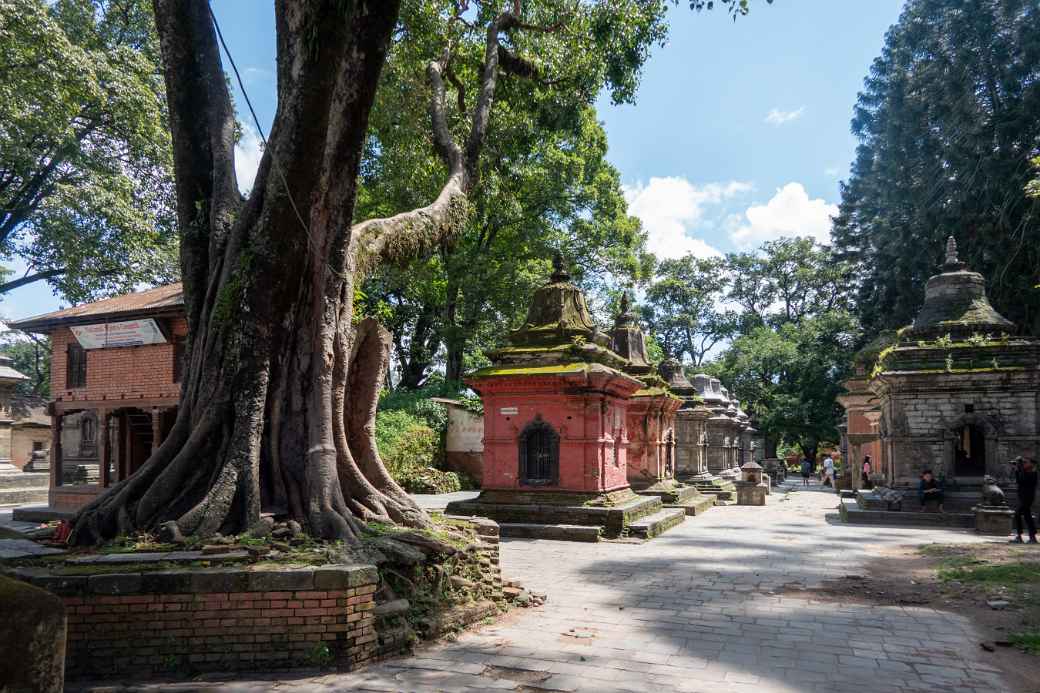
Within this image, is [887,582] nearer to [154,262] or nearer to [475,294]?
[475,294]

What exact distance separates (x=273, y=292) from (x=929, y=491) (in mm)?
15462

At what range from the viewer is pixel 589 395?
14438 mm

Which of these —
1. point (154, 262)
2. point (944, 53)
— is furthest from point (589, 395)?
point (944, 53)

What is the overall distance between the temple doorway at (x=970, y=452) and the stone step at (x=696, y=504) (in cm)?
637

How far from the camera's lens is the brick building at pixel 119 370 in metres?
16.6

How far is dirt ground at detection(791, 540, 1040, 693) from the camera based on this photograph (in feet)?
20.7

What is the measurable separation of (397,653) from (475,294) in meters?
21.9

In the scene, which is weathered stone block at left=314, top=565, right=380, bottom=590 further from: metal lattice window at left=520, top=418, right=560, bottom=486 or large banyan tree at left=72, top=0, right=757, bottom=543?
metal lattice window at left=520, top=418, right=560, bottom=486

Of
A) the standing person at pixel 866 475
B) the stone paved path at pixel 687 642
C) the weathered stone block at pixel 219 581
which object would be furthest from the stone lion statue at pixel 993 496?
the weathered stone block at pixel 219 581

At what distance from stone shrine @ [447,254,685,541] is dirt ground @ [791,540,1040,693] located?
4756 mm

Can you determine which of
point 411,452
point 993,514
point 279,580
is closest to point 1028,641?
point 279,580

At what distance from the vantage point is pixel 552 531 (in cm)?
1380

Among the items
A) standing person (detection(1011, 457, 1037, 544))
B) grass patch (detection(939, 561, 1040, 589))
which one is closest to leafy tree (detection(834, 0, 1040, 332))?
standing person (detection(1011, 457, 1037, 544))

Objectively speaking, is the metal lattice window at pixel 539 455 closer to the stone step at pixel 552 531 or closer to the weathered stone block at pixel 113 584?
the stone step at pixel 552 531
